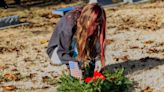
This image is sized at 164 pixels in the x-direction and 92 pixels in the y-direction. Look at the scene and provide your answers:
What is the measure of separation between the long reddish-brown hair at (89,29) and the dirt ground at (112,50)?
3.30 ft

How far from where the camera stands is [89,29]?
4840 mm

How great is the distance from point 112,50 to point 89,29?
3.44 metres

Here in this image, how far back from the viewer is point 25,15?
14.1m

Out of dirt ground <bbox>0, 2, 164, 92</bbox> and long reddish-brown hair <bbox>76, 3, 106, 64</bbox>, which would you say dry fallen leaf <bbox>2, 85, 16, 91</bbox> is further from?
long reddish-brown hair <bbox>76, 3, 106, 64</bbox>

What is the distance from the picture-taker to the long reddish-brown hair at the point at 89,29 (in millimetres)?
4816

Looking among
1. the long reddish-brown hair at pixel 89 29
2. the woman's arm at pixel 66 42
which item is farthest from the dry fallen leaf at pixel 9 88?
the long reddish-brown hair at pixel 89 29

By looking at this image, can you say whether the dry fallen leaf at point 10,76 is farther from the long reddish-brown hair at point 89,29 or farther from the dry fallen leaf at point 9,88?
the long reddish-brown hair at point 89,29

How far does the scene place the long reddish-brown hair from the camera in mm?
4816

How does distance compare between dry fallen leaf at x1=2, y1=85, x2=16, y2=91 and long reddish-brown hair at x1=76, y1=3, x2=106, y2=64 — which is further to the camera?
dry fallen leaf at x1=2, y1=85, x2=16, y2=91

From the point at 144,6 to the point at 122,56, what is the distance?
6.20m

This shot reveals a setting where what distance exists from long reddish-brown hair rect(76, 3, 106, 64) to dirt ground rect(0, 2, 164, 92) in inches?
39.6

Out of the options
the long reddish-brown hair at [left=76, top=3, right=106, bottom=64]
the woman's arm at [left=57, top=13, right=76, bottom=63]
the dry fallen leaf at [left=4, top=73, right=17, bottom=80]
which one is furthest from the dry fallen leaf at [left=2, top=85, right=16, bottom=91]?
the long reddish-brown hair at [left=76, top=3, right=106, bottom=64]

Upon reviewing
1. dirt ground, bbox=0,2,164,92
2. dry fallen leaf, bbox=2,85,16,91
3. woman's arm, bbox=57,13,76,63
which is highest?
woman's arm, bbox=57,13,76,63

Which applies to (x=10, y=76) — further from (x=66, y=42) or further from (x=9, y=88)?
(x=66, y=42)
